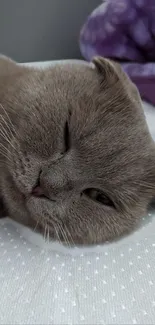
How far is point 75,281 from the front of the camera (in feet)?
2.92

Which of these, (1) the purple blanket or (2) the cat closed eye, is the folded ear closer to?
(2) the cat closed eye

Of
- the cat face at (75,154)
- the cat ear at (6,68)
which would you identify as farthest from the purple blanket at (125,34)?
the cat face at (75,154)

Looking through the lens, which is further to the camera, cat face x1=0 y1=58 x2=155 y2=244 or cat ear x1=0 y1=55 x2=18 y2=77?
cat ear x1=0 y1=55 x2=18 y2=77

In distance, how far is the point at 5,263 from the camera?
916 millimetres

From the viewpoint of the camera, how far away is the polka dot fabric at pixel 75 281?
0.80m

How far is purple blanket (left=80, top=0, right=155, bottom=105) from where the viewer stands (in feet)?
6.09

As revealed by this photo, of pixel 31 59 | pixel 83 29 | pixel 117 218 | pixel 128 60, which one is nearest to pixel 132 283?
pixel 117 218

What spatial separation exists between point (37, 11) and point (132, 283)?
1.57m

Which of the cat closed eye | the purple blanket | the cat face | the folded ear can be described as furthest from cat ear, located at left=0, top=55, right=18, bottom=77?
the purple blanket

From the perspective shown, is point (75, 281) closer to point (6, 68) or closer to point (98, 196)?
point (98, 196)

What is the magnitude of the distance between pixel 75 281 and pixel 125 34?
1.32 metres

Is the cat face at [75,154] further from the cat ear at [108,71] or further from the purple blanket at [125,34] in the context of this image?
the purple blanket at [125,34]

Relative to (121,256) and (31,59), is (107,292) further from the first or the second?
(31,59)

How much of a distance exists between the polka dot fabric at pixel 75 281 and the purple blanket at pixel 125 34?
3.22ft
